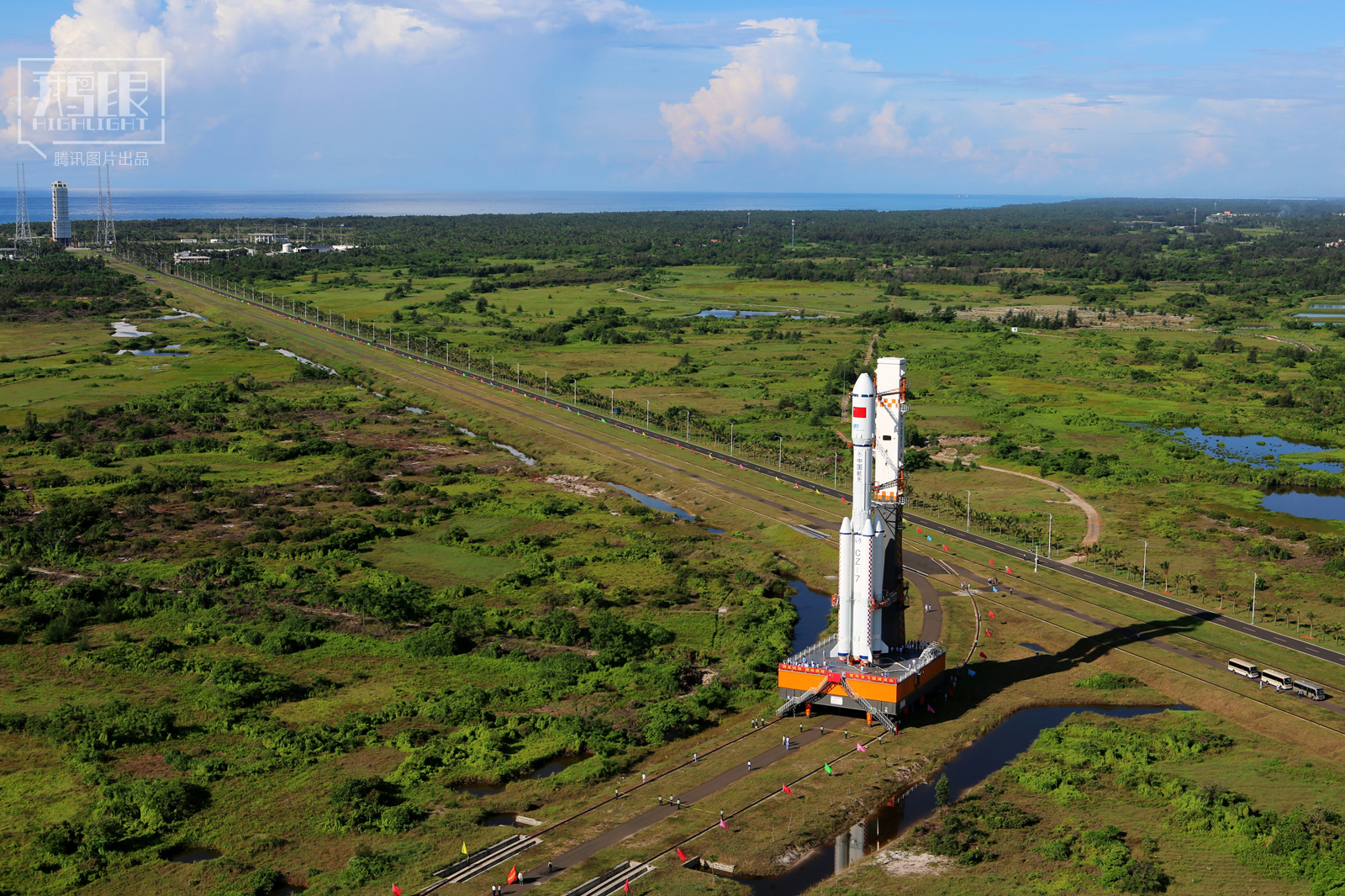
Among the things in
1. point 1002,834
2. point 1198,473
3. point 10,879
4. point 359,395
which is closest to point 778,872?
point 1002,834

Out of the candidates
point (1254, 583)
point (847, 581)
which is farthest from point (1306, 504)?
point (847, 581)

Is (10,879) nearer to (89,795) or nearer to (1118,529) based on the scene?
(89,795)

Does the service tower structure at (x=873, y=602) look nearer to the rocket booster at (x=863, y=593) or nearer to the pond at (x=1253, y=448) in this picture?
the rocket booster at (x=863, y=593)

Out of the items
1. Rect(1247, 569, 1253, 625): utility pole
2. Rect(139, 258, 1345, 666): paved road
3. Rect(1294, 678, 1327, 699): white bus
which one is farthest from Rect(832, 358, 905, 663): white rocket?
Rect(1247, 569, 1253, 625): utility pole

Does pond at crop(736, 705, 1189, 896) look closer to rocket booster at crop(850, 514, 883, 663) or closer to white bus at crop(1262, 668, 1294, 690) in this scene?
white bus at crop(1262, 668, 1294, 690)

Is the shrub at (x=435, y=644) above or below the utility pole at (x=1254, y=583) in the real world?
below

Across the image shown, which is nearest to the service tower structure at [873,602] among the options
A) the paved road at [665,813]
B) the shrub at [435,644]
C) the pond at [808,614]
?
the paved road at [665,813]
